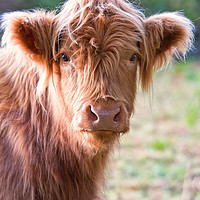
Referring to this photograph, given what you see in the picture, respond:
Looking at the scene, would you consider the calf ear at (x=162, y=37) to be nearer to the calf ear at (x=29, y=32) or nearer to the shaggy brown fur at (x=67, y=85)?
the shaggy brown fur at (x=67, y=85)

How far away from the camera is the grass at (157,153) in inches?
189

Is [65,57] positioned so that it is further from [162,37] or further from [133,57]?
[162,37]

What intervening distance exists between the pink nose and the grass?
0.74m

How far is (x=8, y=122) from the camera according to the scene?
118 inches

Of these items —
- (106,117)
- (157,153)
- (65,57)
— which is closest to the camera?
(106,117)

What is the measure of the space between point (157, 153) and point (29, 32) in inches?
143

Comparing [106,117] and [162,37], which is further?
[162,37]

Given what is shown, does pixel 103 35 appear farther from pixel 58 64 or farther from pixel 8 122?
pixel 8 122

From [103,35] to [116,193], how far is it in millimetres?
2460

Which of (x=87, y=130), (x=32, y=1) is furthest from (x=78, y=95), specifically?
(x=32, y=1)

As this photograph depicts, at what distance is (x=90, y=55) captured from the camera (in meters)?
2.73

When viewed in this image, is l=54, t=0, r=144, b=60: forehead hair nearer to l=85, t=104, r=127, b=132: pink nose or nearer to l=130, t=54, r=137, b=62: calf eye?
l=130, t=54, r=137, b=62: calf eye

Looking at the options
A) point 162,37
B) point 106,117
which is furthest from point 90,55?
point 162,37

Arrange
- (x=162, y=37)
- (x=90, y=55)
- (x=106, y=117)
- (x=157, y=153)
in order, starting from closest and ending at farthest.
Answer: (x=106, y=117), (x=90, y=55), (x=162, y=37), (x=157, y=153)
